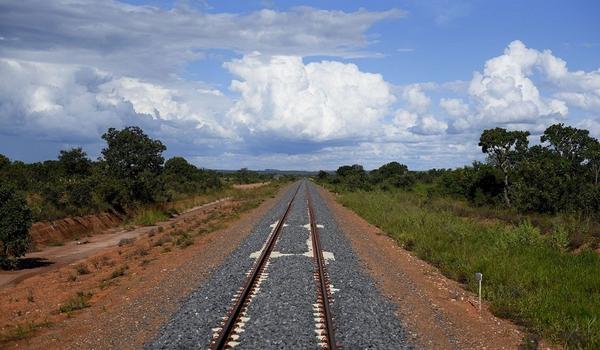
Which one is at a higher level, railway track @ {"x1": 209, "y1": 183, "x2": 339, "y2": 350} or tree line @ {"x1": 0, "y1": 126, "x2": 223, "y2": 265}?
tree line @ {"x1": 0, "y1": 126, "x2": 223, "y2": 265}

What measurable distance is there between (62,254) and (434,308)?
1689 centimetres

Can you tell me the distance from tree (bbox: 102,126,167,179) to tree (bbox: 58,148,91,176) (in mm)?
12235

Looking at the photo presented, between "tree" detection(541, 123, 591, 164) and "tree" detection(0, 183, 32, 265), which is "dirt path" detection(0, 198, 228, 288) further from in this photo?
"tree" detection(541, 123, 591, 164)

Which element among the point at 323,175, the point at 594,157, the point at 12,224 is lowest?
the point at 12,224

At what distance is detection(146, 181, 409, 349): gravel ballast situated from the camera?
795 cm

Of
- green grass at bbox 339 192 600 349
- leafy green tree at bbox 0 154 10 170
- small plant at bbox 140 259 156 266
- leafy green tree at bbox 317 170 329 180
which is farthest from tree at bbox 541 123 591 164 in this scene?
leafy green tree at bbox 317 170 329 180

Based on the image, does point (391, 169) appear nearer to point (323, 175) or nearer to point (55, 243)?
point (323, 175)

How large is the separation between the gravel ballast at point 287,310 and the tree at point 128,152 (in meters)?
24.5

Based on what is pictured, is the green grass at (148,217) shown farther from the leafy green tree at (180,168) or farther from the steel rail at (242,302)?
the leafy green tree at (180,168)

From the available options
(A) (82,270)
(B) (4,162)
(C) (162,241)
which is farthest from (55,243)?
(B) (4,162)

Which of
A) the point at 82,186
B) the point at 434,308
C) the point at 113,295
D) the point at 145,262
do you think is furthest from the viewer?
the point at 82,186

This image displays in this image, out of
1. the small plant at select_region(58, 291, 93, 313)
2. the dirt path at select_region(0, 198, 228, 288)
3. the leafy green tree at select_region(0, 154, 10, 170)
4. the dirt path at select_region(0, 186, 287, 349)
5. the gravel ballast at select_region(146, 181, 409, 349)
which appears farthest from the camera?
the leafy green tree at select_region(0, 154, 10, 170)

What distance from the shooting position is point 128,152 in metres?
37.6

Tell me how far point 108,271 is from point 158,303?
6.18 metres
